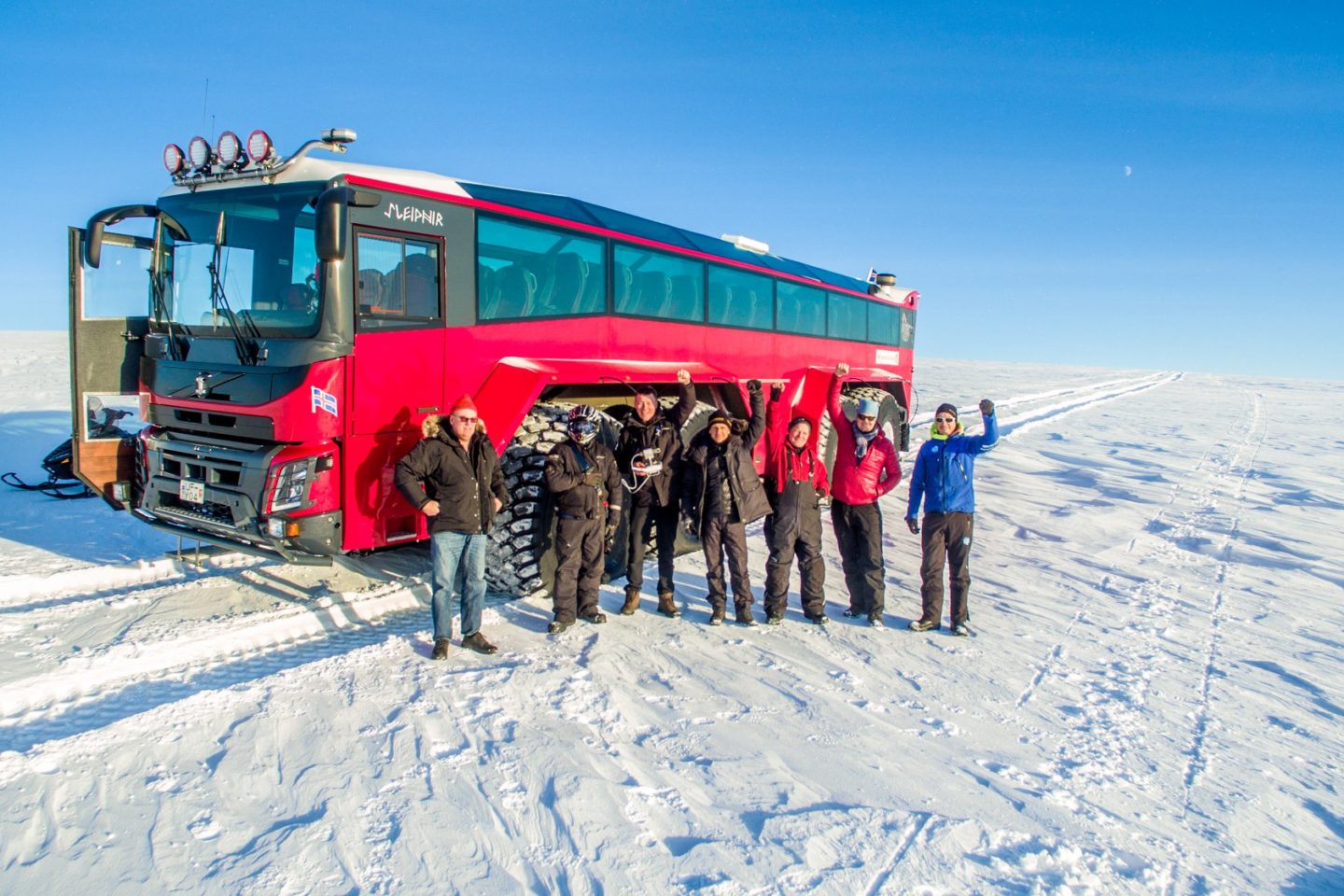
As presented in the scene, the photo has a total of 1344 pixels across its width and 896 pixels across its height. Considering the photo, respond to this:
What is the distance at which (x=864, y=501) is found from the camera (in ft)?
19.1

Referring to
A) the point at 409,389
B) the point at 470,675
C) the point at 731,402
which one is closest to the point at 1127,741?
the point at 470,675

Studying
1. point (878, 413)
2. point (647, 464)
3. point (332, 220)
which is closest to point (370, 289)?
point (332, 220)

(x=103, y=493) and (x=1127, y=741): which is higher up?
(x=103, y=493)

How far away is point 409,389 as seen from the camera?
5.23m

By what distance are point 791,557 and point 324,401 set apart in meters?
3.25

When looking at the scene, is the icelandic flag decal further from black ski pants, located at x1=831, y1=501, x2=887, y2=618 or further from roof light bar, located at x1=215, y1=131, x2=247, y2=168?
black ski pants, located at x1=831, y1=501, x2=887, y2=618

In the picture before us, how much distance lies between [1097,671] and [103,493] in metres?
6.91

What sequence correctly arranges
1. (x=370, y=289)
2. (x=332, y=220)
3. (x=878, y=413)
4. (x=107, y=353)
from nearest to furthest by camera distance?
1. (x=332, y=220)
2. (x=370, y=289)
3. (x=107, y=353)
4. (x=878, y=413)

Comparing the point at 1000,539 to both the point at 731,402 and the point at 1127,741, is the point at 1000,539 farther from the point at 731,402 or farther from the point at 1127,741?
the point at 1127,741

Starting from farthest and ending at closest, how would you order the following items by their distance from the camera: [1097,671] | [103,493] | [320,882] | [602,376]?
[602,376], [103,493], [1097,671], [320,882]

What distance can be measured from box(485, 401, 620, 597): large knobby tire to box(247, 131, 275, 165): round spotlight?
2360 mm

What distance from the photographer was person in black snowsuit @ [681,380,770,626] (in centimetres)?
563

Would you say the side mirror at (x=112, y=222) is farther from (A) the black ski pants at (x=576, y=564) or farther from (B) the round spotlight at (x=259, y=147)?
(A) the black ski pants at (x=576, y=564)

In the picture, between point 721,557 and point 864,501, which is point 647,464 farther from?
point 864,501
